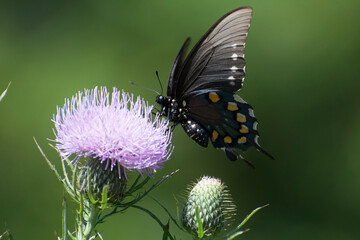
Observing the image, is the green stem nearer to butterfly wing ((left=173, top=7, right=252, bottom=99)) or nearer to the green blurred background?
butterfly wing ((left=173, top=7, right=252, bottom=99))

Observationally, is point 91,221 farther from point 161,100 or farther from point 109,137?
point 161,100

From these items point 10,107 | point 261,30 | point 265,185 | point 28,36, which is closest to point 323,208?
point 265,185

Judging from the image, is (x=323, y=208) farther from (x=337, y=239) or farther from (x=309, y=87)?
(x=309, y=87)

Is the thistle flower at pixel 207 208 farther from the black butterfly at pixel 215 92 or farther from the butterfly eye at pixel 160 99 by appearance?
the butterfly eye at pixel 160 99

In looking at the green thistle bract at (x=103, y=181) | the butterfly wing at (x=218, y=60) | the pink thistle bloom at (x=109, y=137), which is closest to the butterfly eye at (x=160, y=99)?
the butterfly wing at (x=218, y=60)

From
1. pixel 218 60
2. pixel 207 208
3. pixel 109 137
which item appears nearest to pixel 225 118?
pixel 218 60

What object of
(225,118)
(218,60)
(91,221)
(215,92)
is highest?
(218,60)

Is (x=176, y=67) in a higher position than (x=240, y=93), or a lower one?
higher
